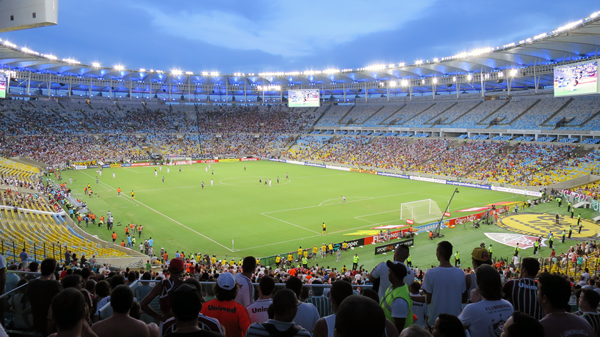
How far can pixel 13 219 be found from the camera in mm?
27281

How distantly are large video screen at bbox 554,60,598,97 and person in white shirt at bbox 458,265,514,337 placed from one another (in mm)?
52945

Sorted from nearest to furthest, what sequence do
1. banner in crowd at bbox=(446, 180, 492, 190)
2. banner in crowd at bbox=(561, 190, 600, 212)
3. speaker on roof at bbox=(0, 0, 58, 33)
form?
1. speaker on roof at bbox=(0, 0, 58, 33)
2. banner in crowd at bbox=(561, 190, 600, 212)
3. banner in crowd at bbox=(446, 180, 492, 190)

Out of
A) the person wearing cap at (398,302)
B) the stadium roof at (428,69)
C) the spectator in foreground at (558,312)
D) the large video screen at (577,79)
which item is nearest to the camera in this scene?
the spectator in foreground at (558,312)

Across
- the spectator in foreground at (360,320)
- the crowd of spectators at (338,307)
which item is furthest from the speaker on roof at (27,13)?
the spectator in foreground at (360,320)

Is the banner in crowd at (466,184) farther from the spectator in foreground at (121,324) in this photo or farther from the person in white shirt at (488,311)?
the spectator in foreground at (121,324)

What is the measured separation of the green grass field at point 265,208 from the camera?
92.8ft

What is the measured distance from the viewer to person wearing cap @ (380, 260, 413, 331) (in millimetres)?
4980

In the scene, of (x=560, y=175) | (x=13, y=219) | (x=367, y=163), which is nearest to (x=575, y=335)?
(x=13, y=219)

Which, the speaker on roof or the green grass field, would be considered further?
the green grass field

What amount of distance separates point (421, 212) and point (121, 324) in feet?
108

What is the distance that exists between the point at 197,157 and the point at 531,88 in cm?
6606

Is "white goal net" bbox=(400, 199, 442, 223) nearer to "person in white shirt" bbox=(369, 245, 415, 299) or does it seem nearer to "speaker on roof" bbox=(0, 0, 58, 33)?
"person in white shirt" bbox=(369, 245, 415, 299)

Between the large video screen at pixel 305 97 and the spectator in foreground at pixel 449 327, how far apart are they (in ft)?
302

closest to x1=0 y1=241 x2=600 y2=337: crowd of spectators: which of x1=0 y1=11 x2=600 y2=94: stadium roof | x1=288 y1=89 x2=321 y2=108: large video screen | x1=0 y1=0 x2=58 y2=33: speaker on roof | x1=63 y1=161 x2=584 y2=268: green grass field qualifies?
x1=0 y1=0 x2=58 y2=33: speaker on roof
